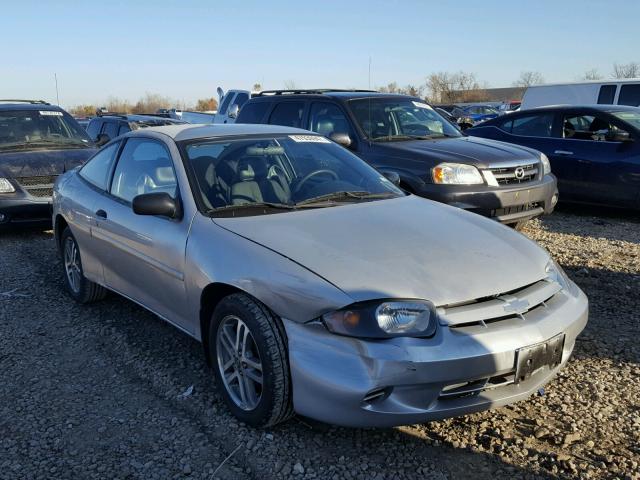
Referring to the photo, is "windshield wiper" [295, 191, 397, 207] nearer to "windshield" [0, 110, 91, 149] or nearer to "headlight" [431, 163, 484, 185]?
"headlight" [431, 163, 484, 185]

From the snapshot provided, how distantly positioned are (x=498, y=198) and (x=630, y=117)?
10.6ft

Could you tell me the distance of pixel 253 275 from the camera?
3.02 metres

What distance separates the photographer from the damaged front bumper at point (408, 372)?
262cm

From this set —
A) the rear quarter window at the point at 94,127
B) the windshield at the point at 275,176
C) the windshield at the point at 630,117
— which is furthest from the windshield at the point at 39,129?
the windshield at the point at 630,117

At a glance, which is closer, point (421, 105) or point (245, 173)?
point (245, 173)

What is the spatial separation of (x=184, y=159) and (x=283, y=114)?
453cm

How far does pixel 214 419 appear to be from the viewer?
10.7 feet

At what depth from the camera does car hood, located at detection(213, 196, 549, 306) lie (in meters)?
2.84

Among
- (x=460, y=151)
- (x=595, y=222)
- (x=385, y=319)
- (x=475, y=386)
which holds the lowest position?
(x=595, y=222)

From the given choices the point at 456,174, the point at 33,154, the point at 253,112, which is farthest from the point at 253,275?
the point at 33,154

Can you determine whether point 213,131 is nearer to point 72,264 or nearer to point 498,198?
point 72,264

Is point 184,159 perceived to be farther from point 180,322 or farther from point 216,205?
point 180,322

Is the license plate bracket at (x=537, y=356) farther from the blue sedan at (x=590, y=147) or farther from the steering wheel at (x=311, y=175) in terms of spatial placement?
the blue sedan at (x=590, y=147)

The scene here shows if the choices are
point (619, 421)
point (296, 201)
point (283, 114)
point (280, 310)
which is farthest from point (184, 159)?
point (283, 114)
